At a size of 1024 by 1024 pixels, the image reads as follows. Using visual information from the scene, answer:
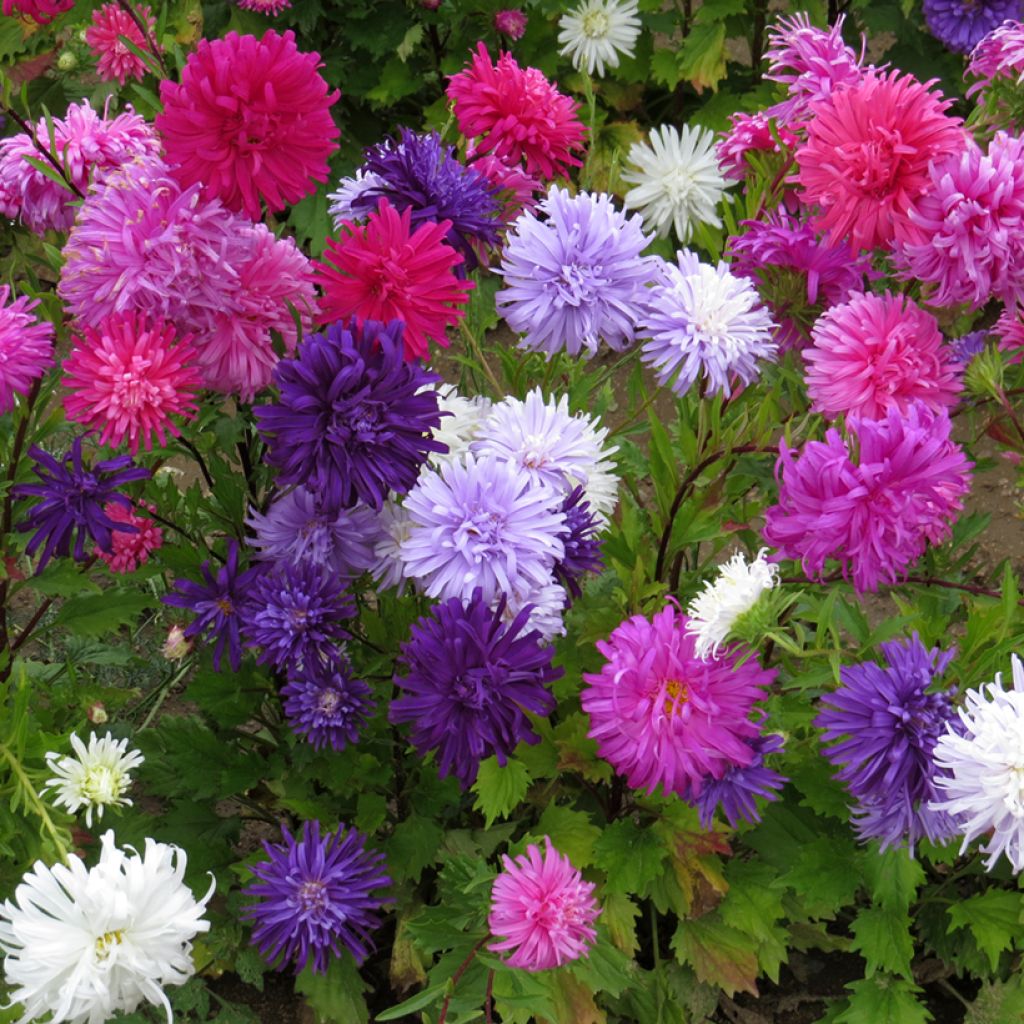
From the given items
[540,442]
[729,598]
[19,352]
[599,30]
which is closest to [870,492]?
[729,598]

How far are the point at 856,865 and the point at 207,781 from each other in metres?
0.79

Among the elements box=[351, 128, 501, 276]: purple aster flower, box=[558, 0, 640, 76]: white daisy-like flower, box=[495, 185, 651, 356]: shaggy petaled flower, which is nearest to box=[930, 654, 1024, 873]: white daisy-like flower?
box=[495, 185, 651, 356]: shaggy petaled flower

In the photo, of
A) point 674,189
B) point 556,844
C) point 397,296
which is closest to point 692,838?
point 556,844

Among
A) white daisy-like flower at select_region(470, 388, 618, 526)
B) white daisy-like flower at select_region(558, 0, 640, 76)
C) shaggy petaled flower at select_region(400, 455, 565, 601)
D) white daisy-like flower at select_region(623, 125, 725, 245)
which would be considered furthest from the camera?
white daisy-like flower at select_region(558, 0, 640, 76)

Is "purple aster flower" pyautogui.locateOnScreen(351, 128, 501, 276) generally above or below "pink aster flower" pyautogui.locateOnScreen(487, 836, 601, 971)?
Answer: above

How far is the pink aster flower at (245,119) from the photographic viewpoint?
3.94 feet

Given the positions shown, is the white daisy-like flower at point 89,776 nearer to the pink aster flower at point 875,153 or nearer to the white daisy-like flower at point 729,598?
the white daisy-like flower at point 729,598

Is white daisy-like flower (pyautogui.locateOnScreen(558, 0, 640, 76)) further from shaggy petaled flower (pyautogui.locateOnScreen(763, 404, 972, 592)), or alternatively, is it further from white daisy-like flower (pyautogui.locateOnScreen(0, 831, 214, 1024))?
white daisy-like flower (pyautogui.locateOnScreen(0, 831, 214, 1024))

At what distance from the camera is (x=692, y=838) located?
1.59 metres

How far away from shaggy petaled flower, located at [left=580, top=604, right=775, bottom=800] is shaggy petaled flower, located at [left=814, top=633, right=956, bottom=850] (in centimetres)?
9

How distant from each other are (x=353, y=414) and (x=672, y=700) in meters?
0.38

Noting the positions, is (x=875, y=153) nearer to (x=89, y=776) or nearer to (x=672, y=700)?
(x=672, y=700)

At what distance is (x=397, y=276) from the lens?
1284mm

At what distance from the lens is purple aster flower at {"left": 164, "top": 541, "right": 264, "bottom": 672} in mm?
1470
